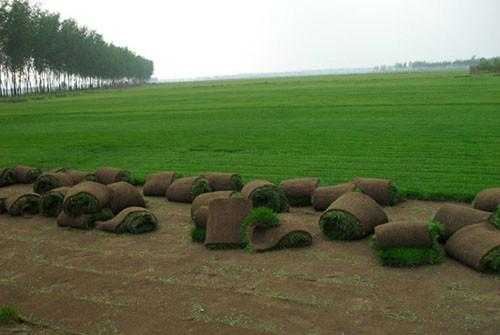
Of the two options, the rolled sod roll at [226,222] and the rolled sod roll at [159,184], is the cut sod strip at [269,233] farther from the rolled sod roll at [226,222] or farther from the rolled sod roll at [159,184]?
the rolled sod roll at [159,184]

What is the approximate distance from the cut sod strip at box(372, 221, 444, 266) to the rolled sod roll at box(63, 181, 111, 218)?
7.12m

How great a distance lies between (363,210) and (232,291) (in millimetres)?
3750

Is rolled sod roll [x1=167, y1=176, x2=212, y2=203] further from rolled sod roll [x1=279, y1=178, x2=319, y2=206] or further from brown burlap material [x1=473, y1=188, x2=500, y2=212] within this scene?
brown burlap material [x1=473, y1=188, x2=500, y2=212]

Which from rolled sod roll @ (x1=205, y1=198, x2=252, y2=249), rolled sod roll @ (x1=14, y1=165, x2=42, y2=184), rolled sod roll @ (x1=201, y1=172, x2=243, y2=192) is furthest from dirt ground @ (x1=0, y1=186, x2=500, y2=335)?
rolled sod roll @ (x1=14, y1=165, x2=42, y2=184)

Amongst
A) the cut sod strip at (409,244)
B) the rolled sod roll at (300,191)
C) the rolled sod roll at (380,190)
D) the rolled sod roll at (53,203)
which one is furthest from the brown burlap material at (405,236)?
the rolled sod roll at (53,203)

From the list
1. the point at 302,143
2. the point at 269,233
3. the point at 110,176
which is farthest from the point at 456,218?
the point at 302,143

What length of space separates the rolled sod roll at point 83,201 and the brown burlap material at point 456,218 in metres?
8.17

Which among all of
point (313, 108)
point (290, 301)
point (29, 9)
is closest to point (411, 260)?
point (290, 301)

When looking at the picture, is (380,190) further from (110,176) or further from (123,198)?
(110,176)

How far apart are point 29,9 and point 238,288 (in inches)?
4100

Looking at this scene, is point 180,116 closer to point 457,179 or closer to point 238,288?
point 457,179

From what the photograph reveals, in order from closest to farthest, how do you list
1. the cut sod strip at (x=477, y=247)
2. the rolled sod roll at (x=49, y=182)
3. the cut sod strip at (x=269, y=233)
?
the cut sod strip at (x=477, y=247)
the cut sod strip at (x=269, y=233)
the rolled sod roll at (x=49, y=182)

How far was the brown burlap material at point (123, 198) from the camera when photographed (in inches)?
513

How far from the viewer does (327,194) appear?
1245cm
